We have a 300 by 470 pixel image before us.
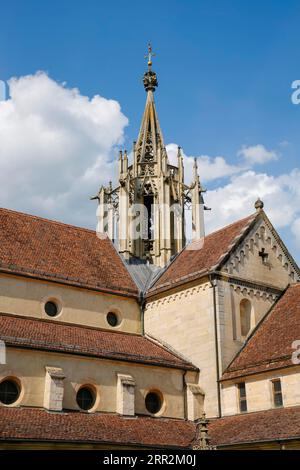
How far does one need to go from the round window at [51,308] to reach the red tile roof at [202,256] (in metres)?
6.37

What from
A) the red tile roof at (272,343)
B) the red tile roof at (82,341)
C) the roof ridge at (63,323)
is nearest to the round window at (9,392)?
the red tile roof at (82,341)

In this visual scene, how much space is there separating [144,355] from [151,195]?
16.3m

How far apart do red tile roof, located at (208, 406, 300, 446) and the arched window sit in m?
5.26

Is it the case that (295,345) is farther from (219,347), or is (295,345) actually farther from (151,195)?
(151,195)

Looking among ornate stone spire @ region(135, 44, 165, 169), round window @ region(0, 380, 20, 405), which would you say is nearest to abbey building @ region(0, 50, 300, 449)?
round window @ region(0, 380, 20, 405)

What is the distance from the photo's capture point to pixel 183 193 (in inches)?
1866

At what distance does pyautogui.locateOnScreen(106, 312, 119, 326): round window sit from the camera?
121ft

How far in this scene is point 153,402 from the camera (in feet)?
107

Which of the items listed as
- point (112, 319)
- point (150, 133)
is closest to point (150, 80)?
point (150, 133)

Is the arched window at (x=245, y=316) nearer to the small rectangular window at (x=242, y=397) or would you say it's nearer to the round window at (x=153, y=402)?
the small rectangular window at (x=242, y=397)

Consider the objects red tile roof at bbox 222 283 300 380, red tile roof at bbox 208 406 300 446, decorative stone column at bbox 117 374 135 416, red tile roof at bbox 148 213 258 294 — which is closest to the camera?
red tile roof at bbox 208 406 300 446

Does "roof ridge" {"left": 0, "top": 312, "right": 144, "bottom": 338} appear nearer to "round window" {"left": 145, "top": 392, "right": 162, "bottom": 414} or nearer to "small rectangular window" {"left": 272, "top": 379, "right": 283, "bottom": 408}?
"round window" {"left": 145, "top": 392, "right": 162, "bottom": 414}
